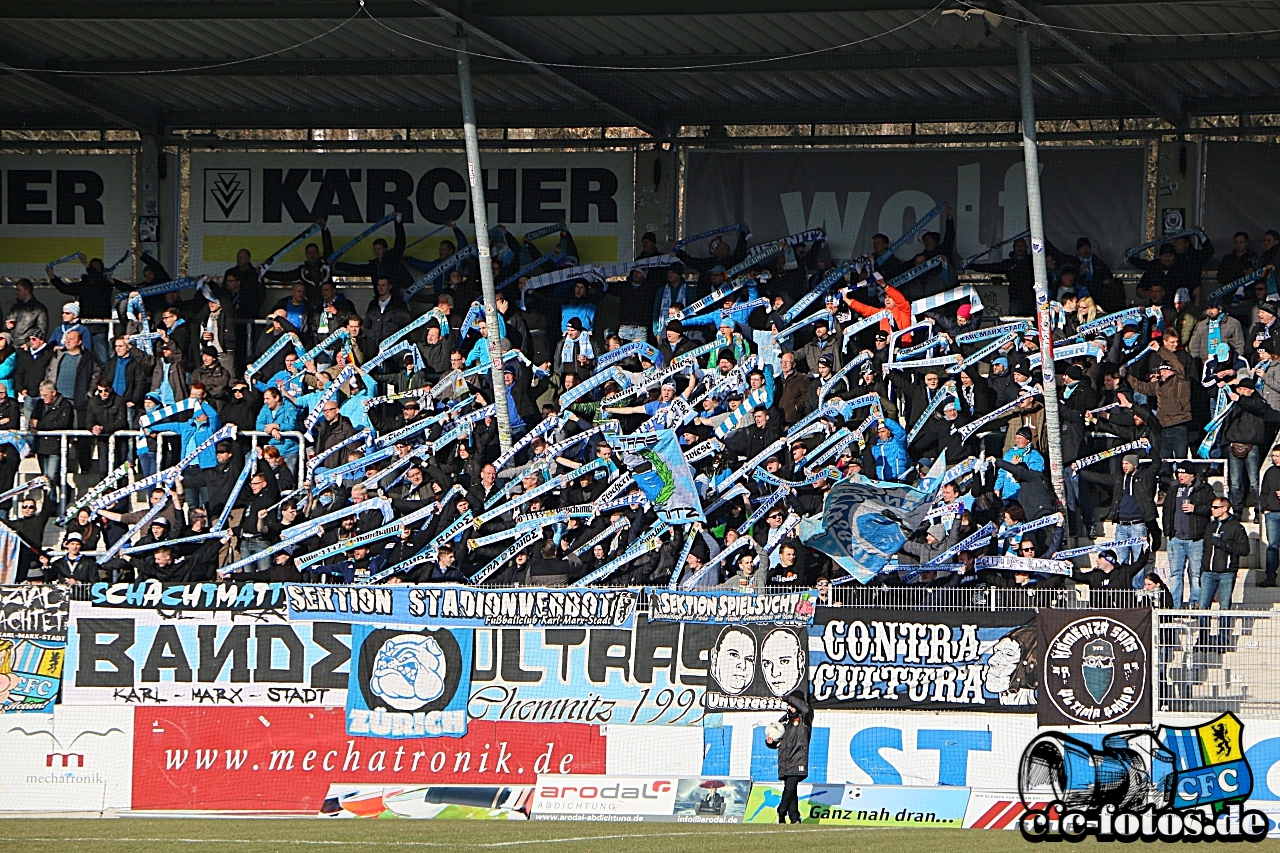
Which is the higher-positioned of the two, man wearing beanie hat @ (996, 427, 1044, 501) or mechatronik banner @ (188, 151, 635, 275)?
mechatronik banner @ (188, 151, 635, 275)

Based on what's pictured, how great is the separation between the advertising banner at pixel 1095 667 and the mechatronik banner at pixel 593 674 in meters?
2.57

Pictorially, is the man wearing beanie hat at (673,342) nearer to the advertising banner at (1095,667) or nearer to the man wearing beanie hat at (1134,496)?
the man wearing beanie hat at (1134,496)

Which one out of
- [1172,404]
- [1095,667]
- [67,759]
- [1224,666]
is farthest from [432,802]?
[1172,404]

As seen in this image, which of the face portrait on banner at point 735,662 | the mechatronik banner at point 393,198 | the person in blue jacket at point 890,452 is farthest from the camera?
the mechatronik banner at point 393,198

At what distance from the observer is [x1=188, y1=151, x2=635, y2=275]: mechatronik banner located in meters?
22.7

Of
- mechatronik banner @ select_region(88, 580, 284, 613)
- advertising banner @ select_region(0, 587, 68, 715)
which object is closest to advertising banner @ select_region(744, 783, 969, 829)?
mechatronik banner @ select_region(88, 580, 284, 613)

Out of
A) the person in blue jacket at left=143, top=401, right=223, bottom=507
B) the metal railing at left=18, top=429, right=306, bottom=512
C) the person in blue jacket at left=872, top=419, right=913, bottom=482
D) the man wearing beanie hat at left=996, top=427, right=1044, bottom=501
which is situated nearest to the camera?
the man wearing beanie hat at left=996, top=427, right=1044, bottom=501

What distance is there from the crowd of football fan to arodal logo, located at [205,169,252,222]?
2.30m

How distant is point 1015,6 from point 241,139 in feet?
39.6

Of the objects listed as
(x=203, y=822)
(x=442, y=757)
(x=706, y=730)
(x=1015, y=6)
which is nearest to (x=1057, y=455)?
(x=1015, y=6)

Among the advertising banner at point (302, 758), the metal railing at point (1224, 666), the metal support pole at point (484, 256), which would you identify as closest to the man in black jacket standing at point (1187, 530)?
the metal railing at point (1224, 666)

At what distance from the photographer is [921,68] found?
1931cm

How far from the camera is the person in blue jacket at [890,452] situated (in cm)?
1678

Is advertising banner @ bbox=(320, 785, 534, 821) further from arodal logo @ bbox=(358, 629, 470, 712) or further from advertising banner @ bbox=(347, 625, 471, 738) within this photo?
arodal logo @ bbox=(358, 629, 470, 712)
